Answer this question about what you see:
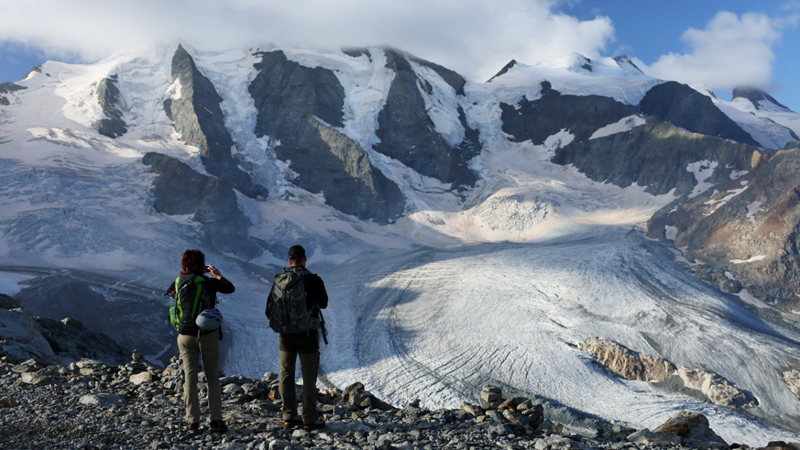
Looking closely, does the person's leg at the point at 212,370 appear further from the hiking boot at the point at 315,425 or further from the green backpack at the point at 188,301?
the hiking boot at the point at 315,425

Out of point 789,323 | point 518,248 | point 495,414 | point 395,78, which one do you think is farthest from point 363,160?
→ point 495,414

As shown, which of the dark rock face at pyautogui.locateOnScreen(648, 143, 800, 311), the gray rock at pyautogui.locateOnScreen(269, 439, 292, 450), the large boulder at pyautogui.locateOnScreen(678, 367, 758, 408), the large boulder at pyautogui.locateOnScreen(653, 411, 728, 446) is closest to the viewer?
the gray rock at pyautogui.locateOnScreen(269, 439, 292, 450)

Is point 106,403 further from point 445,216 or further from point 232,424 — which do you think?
point 445,216

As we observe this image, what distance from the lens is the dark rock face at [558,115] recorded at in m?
69.1

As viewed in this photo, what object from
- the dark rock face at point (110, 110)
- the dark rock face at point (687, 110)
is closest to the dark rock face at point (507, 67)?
the dark rock face at point (687, 110)

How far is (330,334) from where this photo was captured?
2564 cm

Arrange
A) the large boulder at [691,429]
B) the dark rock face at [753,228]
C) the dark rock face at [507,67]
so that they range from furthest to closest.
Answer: the dark rock face at [507,67] → the dark rock face at [753,228] → the large boulder at [691,429]

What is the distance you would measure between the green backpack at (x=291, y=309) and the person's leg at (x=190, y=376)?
85cm

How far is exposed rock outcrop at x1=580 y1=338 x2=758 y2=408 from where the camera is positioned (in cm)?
2052

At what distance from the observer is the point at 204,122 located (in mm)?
55875

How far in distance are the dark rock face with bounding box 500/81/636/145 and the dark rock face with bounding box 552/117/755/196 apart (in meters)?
4.33

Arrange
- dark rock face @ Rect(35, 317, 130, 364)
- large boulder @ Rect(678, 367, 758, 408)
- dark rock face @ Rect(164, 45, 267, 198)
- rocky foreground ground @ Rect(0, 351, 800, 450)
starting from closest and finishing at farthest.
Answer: rocky foreground ground @ Rect(0, 351, 800, 450) → dark rock face @ Rect(35, 317, 130, 364) → large boulder @ Rect(678, 367, 758, 408) → dark rock face @ Rect(164, 45, 267, 198)

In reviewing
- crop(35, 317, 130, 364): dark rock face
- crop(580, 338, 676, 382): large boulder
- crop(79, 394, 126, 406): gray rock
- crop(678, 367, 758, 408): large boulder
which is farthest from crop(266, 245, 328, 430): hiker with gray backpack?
crop(678, 367, 758, 408): large boulder

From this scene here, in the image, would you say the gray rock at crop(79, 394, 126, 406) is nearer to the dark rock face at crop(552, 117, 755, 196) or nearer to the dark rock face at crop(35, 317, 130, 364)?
the dark rock face at crop(35, 317, 130, 364)
